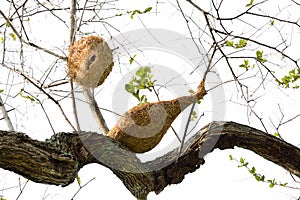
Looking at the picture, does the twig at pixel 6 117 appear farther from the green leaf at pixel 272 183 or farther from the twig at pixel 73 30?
the green leaf at pixel 272 183

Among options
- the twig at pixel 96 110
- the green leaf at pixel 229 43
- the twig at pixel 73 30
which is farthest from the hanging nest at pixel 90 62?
the green leaf at pixel 229 43

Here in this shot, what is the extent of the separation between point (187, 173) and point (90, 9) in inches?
41.0

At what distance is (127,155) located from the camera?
5.50ft

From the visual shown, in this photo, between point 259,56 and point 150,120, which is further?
point 259,56

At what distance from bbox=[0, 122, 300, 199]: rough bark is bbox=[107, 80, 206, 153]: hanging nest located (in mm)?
52

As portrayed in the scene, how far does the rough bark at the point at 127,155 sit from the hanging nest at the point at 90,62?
20 centimetres

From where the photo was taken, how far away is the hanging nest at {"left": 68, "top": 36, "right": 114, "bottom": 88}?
1.70 meters

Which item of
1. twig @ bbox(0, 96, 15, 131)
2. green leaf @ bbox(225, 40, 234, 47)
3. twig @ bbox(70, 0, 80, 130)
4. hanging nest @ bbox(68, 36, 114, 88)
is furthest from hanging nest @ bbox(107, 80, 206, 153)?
twig @ bbox(0, 96, 15, 131)

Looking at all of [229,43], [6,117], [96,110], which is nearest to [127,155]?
[96,110]

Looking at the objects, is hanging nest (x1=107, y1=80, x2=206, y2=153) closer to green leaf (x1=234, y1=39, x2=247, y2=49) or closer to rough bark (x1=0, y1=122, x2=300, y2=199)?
rough bark (x1=0, y1=122, x2=300, y2=199)

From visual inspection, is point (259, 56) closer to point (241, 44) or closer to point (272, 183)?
point (241, 44)

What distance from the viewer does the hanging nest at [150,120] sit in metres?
1.61

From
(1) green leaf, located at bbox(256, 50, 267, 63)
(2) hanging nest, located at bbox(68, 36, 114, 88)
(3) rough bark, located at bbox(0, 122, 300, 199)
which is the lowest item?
(3) rough bark, located at bbox(0, 122, 300, 199)

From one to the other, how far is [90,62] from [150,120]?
11.8 inches
